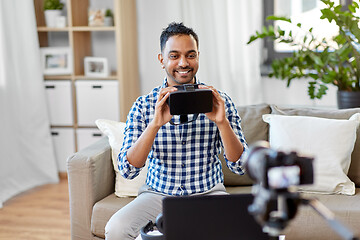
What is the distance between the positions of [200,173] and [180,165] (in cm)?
8

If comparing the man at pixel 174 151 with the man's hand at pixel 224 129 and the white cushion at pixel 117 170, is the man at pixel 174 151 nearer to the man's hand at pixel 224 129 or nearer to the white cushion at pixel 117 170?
the man's hand at pixel 224 129

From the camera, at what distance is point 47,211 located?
3.28 meters

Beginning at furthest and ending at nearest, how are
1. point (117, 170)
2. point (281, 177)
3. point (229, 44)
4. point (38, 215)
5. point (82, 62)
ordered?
point (82, 62) → point (229, 44) → point (38, 215) → point (117, 170) → point (281, 177)

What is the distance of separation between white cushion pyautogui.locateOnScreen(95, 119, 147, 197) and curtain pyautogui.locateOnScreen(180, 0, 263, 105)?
137cm

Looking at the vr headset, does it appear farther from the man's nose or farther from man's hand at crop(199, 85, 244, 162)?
the man's nose

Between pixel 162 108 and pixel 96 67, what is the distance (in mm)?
2094

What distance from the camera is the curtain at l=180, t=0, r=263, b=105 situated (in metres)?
3.71

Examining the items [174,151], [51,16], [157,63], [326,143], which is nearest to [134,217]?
[174,151]

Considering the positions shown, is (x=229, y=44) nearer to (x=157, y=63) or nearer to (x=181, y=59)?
(x=157, y=63)

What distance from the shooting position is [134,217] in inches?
78.7

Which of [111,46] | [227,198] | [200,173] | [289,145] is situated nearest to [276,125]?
[289,145]

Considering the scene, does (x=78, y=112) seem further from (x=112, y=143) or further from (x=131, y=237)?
(x=131, y=237)

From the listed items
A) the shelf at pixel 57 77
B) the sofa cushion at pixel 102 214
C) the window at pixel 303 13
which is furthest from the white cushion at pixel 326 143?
the shelf at pixel 57 77

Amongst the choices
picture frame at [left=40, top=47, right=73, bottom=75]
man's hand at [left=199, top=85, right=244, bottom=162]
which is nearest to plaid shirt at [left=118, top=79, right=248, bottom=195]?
man's hand at [left=199, top=85, right=244, bottom=162]
